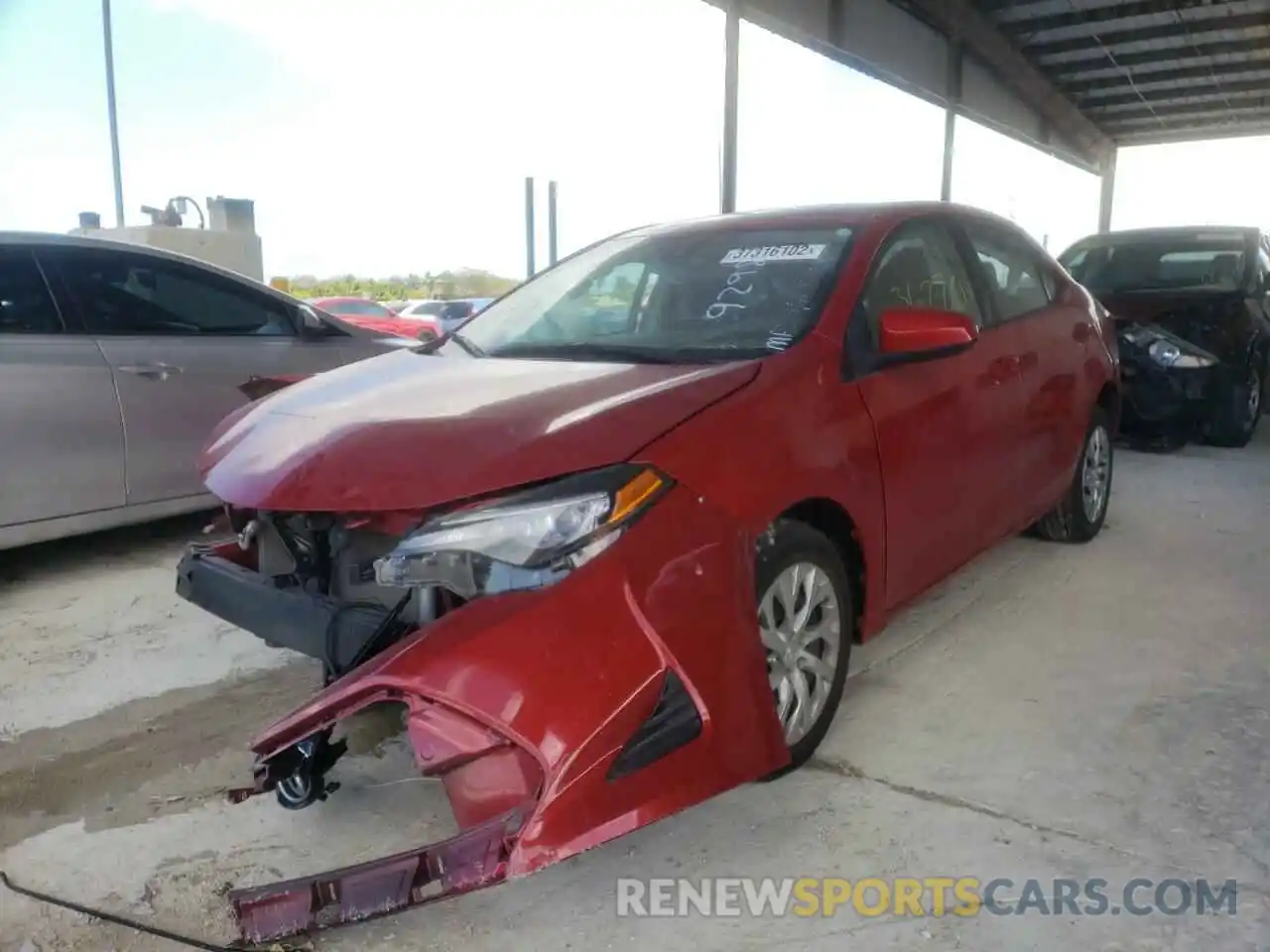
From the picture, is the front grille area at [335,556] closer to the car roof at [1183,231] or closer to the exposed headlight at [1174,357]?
the exposed headlight at [1174,357]

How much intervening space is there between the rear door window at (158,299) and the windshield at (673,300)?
1.73 meters

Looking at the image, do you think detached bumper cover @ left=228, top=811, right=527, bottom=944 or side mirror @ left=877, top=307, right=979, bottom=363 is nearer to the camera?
detached bumper cover @ left=228, top=811, right=527, bottom=944

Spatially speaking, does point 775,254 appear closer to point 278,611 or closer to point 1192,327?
point 278,611

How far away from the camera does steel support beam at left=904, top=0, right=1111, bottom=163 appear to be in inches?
487

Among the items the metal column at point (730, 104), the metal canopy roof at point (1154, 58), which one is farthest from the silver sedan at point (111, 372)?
the metal canopy roof at point (1154, 58)

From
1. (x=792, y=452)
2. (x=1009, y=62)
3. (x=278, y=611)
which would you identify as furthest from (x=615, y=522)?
(x=1009, y=62)

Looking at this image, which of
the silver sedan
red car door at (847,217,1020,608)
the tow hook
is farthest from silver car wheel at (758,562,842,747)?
the silver sedan

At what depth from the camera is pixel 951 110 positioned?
13508mm

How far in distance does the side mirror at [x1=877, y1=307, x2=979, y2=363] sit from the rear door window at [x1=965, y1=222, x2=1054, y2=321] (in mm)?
842

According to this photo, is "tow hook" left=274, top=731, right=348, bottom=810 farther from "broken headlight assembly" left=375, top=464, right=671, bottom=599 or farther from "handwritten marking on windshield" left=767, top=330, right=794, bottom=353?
"handwritten marking on windshield" left=767, top=330, right=794, bottom=353

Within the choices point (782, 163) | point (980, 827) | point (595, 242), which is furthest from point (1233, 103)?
point (980, 827)

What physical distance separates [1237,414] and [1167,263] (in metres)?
1.24

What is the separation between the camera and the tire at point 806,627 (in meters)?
2.21

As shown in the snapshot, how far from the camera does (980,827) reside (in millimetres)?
2195
